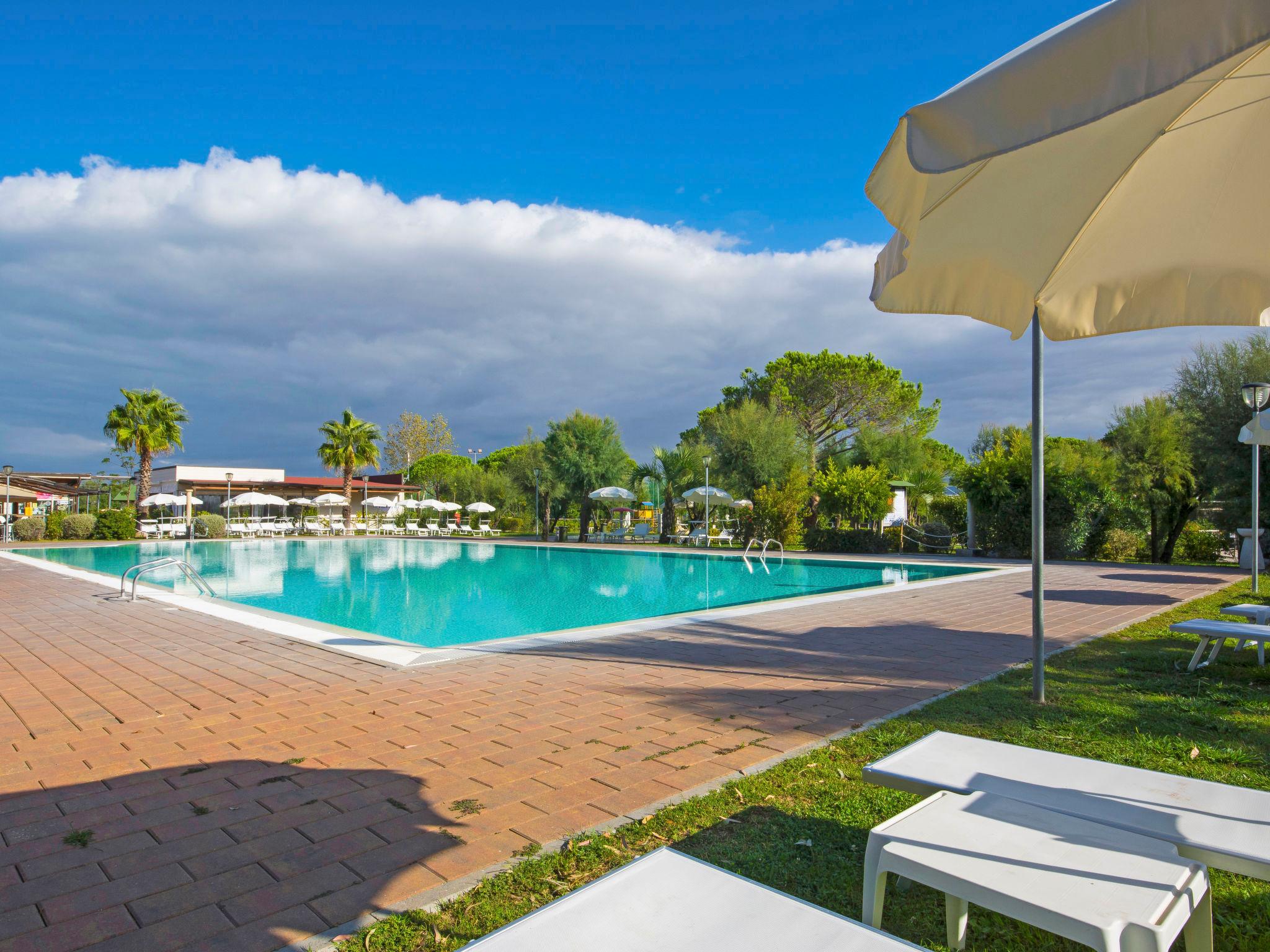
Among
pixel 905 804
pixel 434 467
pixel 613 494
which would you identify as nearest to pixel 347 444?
pixel 613 494

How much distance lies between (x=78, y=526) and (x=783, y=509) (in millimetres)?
26760

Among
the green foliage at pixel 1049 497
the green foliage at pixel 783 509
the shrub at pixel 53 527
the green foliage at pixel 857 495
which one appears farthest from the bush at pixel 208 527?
the green foliage at pixel 1049 497

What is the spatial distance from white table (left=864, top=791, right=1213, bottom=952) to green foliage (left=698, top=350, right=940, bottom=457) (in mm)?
29496

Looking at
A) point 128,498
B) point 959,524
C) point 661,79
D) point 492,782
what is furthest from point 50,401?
point 492,782

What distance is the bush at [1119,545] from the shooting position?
16.8 m

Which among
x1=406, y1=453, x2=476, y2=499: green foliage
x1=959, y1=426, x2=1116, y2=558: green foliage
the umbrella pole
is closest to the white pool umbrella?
x1=959, y1=426, x2=1116, y2=558: green foliage

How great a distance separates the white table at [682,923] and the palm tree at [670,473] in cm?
2444

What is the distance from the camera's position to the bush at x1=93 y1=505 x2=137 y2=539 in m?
27.8

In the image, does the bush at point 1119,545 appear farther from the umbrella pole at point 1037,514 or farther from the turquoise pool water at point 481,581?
the umbrella pole at point 1037,514

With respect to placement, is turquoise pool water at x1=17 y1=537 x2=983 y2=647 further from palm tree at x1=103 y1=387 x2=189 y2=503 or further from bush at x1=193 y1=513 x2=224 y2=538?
palm tree at x1=103 y1=387 x2=189 y2=503

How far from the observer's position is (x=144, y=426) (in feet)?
95.5

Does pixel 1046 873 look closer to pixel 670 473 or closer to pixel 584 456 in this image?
pixel 670 473

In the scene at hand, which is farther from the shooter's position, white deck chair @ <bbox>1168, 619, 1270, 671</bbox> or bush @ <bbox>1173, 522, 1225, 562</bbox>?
bush @ <bbox>1173, 522, 1225, 562</bbox>

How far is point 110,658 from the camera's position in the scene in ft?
18.7
